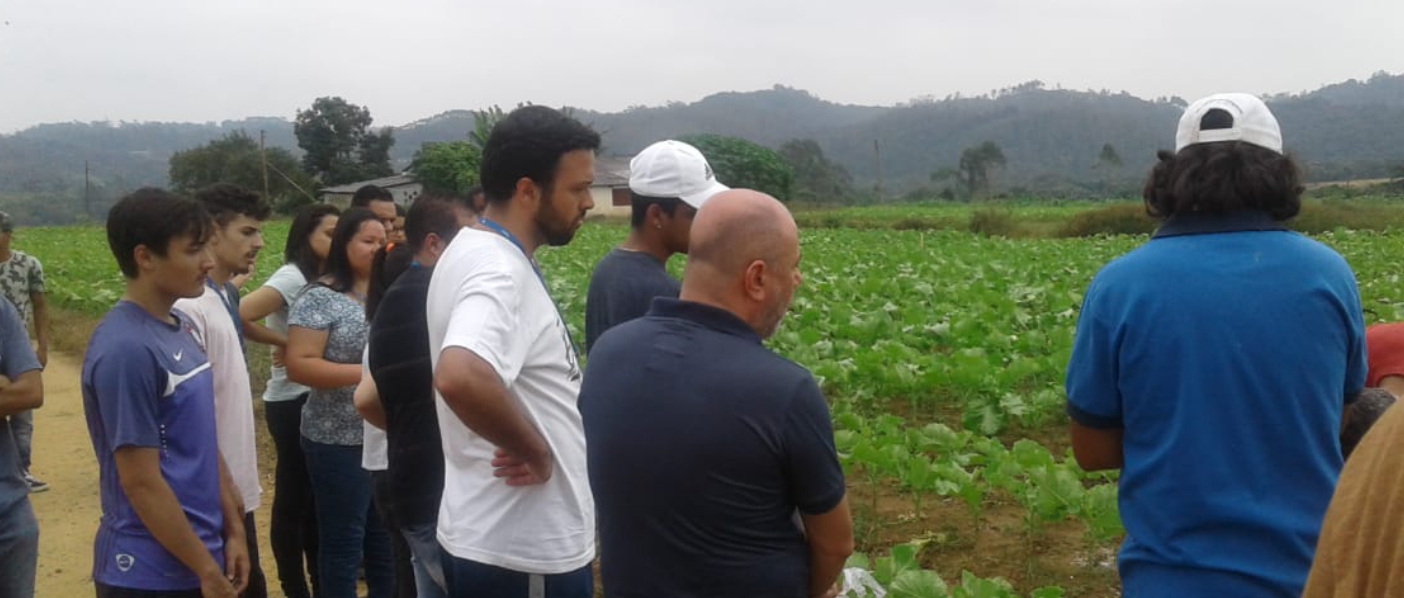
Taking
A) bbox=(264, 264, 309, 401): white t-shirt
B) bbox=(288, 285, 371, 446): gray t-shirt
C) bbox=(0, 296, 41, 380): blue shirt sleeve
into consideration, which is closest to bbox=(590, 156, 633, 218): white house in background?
bbox=(264, 264, 309, 401): white t-shirt

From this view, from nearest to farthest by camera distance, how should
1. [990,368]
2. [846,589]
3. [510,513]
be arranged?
[510,513] < [846,589] < [990,368]

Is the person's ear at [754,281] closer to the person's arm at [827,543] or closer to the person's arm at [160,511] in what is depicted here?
the person's arm at [827,543]

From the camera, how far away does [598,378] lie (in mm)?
2004

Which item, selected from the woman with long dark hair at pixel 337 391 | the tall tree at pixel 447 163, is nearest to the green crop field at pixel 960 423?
the woman with long dark hair at pixel 337 391

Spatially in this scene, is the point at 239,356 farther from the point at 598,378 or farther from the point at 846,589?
the point at 846,589

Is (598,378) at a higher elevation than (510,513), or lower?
higher

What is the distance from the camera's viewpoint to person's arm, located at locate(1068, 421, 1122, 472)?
2133 millimetres

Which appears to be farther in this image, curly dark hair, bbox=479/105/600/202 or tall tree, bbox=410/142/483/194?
tall tree, bbox=410/142/483/194

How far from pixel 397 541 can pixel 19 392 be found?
43.0 inches

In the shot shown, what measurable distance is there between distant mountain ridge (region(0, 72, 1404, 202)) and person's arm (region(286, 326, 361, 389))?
77076 mm

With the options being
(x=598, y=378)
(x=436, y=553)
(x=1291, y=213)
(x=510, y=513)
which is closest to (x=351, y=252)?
(x=436, y=553)

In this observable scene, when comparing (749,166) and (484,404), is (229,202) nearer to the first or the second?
(484,404)

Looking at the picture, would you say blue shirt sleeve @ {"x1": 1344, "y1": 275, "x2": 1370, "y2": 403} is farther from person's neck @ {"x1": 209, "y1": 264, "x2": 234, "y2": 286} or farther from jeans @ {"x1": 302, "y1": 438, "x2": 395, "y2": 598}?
person's neck @ {"x1": 209, "y1": 264, "x2": 234, "y2": 286}

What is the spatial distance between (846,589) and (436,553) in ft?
5.12
